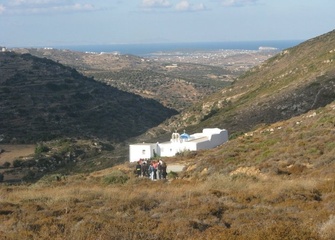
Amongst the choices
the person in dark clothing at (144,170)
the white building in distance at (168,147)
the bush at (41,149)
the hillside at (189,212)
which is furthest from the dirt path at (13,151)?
the hillside at (189,212)

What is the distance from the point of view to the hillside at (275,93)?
49.0 meters

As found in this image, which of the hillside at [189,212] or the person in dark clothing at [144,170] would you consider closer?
the hillside at [189,212]

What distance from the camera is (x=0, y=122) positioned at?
73.3 meters

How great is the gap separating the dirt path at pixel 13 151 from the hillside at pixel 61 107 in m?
2.87

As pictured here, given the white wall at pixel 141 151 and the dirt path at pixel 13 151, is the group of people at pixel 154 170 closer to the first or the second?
the white wall at pixel 141 151

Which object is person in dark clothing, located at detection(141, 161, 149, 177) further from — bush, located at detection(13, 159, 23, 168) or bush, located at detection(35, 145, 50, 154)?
bush, located at detection(35, 145, 50, 154)

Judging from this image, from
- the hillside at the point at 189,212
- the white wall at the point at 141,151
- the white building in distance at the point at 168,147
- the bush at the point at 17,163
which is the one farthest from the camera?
the bush at the point at 17,163

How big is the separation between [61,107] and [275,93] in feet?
132

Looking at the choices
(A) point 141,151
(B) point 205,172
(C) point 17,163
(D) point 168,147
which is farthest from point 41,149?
(B) point 205,172

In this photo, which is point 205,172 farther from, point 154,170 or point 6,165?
point 6,165

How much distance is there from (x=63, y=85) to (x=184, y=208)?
86.3m

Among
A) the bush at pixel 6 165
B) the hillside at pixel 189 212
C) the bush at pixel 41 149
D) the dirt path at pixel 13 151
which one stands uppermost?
the hillside at pixel 189 212

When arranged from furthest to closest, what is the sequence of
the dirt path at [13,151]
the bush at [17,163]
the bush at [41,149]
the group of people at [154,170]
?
the bush at [41,149]
the dirt path at [13,151]
the bush at [17,163]
the group of people at [154,170]

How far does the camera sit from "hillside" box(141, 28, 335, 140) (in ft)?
161
